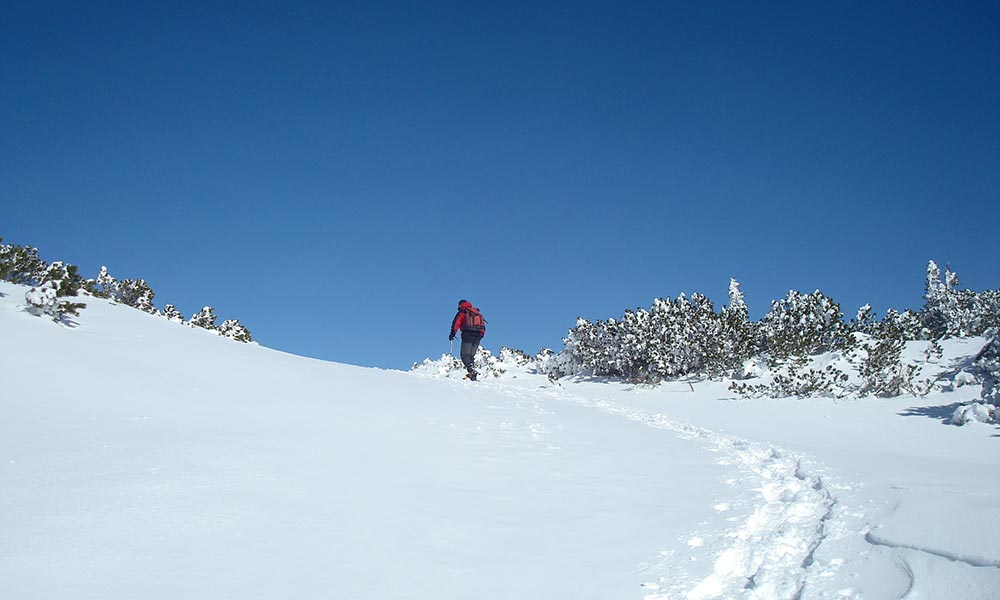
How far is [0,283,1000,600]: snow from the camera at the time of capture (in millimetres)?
2477

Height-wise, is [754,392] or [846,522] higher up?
[754,392]

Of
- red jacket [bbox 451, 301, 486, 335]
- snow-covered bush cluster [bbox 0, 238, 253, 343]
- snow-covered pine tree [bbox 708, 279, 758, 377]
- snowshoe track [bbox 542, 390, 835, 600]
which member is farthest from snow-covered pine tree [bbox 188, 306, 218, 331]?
snowshoe track [bbox 542, 390, 835, 600]

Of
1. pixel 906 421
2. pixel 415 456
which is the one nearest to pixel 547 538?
pixel 415 456

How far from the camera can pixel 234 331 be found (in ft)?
Result: 70.3

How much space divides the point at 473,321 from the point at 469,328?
192mm

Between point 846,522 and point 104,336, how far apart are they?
8.46 m

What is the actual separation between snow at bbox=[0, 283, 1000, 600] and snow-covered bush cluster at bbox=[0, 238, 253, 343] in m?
0.91

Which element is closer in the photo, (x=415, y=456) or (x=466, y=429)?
(x=415, y=456)

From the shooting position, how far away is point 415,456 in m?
4.66

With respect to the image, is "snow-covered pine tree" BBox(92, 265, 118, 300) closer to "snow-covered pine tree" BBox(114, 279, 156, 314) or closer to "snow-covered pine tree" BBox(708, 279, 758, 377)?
"snow-covered pine tree" BBox(114, 279, 156, 314)

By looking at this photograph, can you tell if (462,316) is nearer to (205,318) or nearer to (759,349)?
(759,349)

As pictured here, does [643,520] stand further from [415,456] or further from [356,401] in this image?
[356,401]

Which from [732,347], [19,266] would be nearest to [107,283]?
[19,266]

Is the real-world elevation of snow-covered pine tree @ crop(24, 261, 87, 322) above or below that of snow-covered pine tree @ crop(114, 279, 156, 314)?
below
